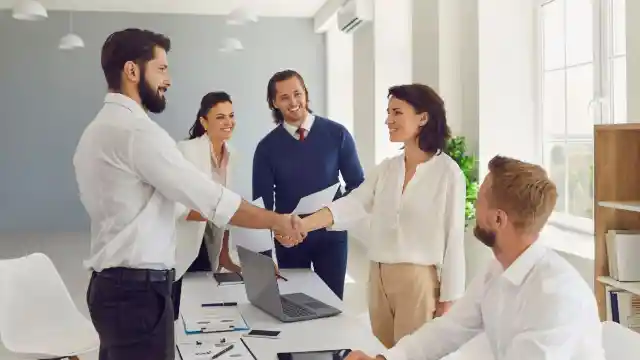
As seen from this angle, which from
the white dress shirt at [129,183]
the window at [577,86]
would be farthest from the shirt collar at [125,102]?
the window at [577,86]

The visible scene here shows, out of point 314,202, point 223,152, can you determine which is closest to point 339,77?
point 223,152

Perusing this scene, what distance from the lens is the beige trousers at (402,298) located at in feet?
8.80

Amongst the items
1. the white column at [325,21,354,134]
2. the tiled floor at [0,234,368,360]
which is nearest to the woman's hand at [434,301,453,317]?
the tiled floor at [0,234,368,360]

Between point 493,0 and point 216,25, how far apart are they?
6579mm

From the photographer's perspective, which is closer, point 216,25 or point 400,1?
point 400,1

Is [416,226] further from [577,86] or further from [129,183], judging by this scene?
[577,86]

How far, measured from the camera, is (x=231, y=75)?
1105 centimetres

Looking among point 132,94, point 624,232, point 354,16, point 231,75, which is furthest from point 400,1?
point 132,94

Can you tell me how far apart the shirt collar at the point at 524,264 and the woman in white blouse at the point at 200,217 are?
1633 mm

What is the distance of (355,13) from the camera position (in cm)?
779

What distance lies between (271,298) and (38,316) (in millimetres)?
1426

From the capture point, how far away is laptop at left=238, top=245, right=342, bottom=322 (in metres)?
2.53

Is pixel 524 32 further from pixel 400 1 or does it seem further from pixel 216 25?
pixel 216 25

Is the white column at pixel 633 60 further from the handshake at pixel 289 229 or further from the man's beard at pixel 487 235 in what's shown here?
the man's beard at pixel 487 235
